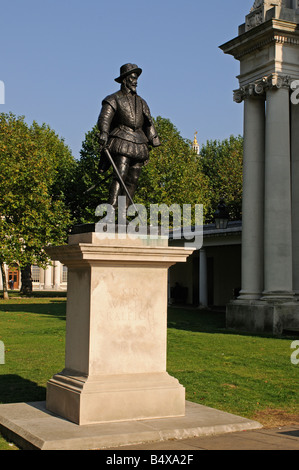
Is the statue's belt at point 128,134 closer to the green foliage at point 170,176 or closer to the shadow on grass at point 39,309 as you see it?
the shadow on grass at point 39,309

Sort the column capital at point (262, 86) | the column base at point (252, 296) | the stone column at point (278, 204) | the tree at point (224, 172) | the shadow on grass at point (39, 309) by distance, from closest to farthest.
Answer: the stone column at point (278, 204), the column capital at point (262, 86), the column base at point (252, 296), the shadow on grass at point (39, 309), the tree at point (224, 172)

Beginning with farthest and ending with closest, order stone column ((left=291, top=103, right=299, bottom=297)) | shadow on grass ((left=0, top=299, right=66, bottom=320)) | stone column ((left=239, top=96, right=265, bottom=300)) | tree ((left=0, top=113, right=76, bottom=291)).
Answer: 1. tree ((left=0, top=113, right=76, bottom=291))
2. shadow on grass ((left=0, top=299, right=66, bottom=320))
3. stone column ((left=239, top=96, right=265, bottom=300))
4. stone column ((left=291, top=103, right=299, bottom=297))

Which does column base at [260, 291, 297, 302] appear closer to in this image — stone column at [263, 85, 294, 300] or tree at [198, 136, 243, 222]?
stone column at [263, 85, 294, 300]

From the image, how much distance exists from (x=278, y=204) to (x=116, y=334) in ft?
43.3

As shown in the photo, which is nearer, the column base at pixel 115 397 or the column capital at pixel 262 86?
the column base at pixel 115 397

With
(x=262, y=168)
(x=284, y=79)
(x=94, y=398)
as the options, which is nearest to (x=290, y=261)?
(x=262, y=168)

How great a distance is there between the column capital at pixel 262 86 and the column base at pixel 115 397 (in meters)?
14.3

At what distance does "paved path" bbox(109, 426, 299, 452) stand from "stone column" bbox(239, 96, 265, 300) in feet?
43.9

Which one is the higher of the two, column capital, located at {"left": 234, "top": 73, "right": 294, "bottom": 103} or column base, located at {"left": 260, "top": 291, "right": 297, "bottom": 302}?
column capital, located at {"left": 234, "top": 73, "right": 294, "bottom": 103}

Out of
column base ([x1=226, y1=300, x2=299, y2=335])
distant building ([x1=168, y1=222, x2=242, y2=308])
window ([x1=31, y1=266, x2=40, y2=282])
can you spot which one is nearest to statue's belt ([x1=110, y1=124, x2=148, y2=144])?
column base ([x1=226, y1=300, x2=299, y2=335])

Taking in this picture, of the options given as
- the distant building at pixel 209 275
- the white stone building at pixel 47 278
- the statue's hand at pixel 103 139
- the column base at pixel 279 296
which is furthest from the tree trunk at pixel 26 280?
the statue's hand at pixel 103 139

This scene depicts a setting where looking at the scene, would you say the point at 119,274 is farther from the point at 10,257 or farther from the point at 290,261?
the point at 10,257

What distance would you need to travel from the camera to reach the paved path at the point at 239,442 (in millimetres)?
6520

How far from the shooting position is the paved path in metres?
6.52
